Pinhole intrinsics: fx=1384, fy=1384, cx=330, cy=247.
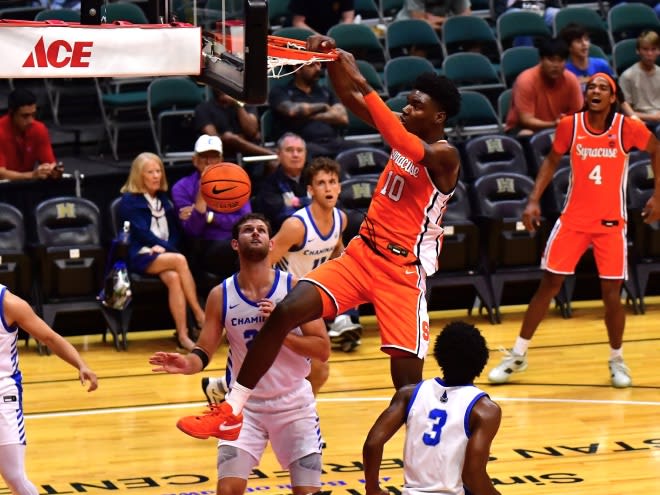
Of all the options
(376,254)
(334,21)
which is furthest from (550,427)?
(334,21)

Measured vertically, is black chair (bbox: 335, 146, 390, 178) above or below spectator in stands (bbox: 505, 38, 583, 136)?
below

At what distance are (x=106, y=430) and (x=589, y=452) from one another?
3.03 metres

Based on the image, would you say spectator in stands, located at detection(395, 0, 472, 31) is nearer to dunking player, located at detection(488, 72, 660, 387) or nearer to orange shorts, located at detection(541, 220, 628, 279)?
dunking player, located at detection(488, 72, 660, 387)

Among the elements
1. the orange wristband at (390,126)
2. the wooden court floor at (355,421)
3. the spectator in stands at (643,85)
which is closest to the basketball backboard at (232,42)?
the orange wristband at (390,126)

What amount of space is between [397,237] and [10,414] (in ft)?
6.76

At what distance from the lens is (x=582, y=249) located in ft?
32.0

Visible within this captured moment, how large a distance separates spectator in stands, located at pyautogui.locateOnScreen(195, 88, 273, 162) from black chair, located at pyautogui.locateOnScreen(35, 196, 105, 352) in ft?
4.08

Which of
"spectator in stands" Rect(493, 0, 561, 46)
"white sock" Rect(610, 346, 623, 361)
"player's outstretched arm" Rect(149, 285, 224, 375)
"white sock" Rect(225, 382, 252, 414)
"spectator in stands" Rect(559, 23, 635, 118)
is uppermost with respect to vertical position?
"spectator in stands" Rect(493, 0, 561, 46)

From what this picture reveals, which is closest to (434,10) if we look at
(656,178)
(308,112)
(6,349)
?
(308,112)

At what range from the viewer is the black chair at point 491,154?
12.1 metres

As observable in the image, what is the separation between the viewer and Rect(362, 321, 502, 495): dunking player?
5070 millimetres

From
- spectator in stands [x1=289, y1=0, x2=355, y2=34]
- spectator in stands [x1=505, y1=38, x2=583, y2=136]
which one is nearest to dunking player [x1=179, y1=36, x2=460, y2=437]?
spectator in stands [x1=505, y1=38, x2=583, y2=136]

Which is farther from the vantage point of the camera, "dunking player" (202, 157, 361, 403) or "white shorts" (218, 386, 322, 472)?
"dunking player" (202, 157, 361, 403)

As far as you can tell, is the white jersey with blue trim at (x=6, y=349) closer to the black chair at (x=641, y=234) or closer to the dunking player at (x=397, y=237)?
the dunking player at (x=397, y=237)
